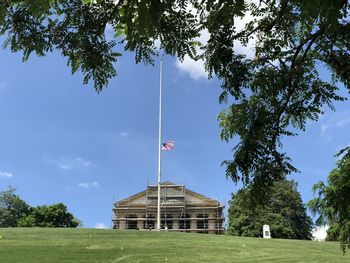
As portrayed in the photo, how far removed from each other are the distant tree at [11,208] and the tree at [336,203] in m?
75.6

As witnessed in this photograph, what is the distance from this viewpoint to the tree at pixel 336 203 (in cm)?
846

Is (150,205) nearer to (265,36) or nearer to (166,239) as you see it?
(166,239)

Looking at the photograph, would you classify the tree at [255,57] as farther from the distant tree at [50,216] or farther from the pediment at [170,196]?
the distant tree at [50,216]

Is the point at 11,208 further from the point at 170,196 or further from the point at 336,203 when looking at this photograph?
the point at 336,203

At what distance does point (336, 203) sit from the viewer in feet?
29.5

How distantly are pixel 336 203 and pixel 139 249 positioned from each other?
14.4 m

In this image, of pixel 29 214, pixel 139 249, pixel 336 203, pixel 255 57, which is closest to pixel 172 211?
pixel 29 214

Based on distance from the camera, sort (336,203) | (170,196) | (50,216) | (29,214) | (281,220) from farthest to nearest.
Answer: (29,214) < (50,216) < (170,196) < (281,220) < (336,203)

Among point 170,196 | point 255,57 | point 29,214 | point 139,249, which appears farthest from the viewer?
point 29,214

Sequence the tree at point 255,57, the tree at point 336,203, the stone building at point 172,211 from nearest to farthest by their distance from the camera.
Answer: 1. the tree at point 255,57
2. the tree at point 336,203
3. the stone building at point 172,211

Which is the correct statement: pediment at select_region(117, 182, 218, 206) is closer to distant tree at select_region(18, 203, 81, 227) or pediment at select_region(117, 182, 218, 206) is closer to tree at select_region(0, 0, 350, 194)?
distant tree at select_region(18, 203, 81, 227)

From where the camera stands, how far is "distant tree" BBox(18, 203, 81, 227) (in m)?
76.2

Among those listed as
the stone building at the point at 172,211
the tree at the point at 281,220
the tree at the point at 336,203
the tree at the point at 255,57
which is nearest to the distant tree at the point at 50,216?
the stone building at the point at 172,211

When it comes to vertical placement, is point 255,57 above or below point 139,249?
above
